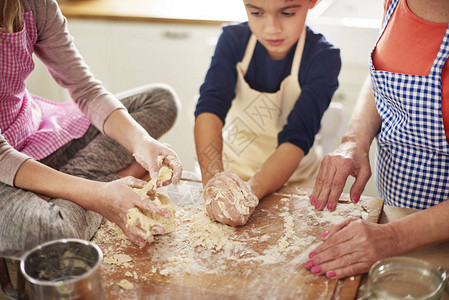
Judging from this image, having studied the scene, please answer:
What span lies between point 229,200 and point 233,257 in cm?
15

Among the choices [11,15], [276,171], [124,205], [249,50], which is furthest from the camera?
[249,50]

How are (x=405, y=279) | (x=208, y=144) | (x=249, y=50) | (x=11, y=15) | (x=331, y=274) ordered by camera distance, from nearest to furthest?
(x=405, y=279) < (x=331, y=274) < (x=11, y=15) < (x=208, y=144) < (x=249, y=50)

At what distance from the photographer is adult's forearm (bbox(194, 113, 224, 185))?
1.40 meters

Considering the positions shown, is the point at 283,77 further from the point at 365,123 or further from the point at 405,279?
the point at 405,279

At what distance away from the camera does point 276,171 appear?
4.43 feet

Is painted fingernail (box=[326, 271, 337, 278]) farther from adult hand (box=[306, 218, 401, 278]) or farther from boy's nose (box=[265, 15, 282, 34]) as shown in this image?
boy's nose (box=[265, 15, 282, 34])

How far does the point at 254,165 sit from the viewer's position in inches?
68.3

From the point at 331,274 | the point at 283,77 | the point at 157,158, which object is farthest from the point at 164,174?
the point at 283,77

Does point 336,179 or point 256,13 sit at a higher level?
point 256,13

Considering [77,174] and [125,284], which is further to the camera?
[77,174]

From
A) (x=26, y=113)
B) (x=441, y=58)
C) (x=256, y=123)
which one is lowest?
(x=256, y=123)

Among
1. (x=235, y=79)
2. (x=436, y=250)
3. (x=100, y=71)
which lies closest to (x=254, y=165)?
(x=235, y=79)

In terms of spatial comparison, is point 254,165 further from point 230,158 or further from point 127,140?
point 127,140

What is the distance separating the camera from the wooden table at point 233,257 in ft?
3.15
